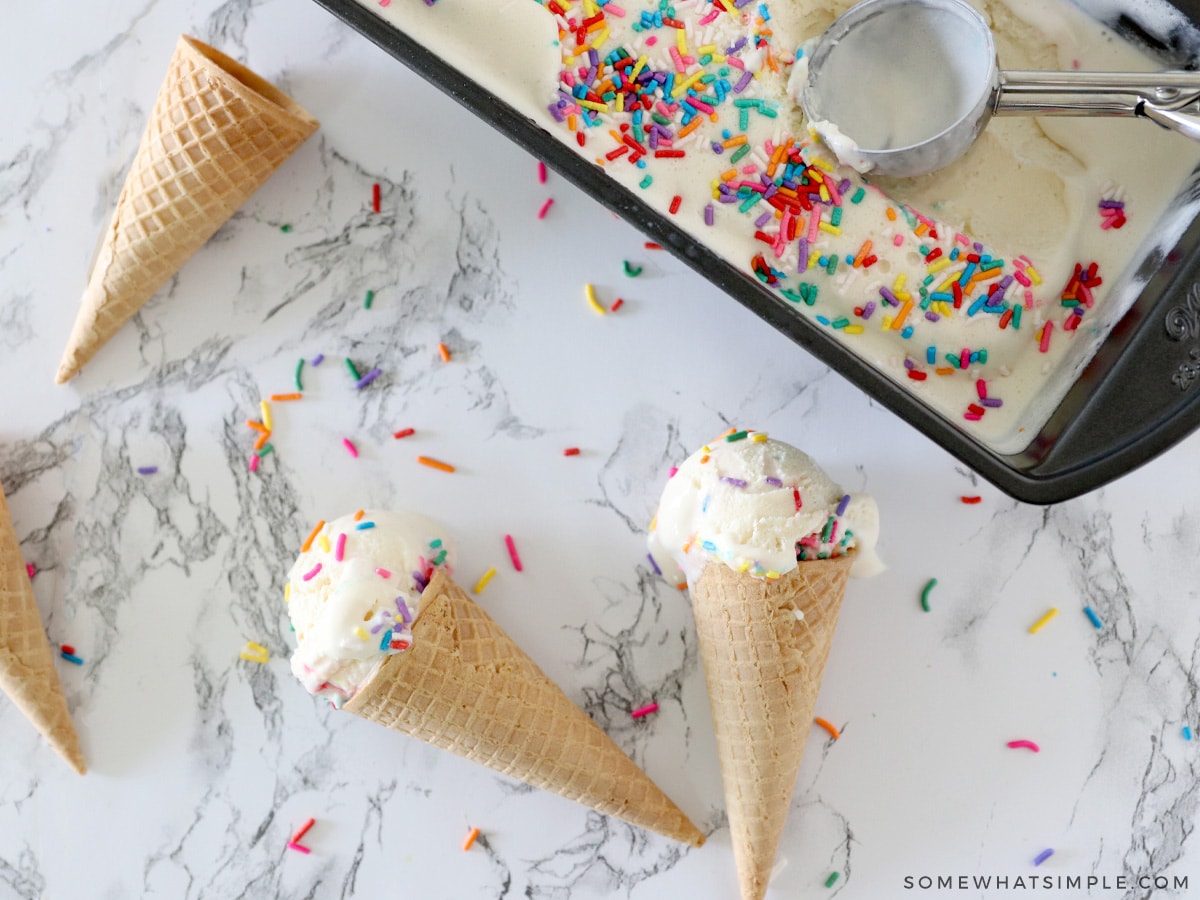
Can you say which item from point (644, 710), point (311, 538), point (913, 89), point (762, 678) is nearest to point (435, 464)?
point (311, 538)

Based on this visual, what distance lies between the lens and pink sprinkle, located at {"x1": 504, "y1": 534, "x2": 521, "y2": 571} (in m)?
1.91

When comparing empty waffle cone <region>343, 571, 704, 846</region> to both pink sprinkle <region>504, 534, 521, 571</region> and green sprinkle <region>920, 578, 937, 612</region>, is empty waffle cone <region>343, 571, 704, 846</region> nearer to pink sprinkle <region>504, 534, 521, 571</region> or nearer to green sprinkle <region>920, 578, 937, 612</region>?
pink sprinkle <region>504, 534, 521, 571</region>

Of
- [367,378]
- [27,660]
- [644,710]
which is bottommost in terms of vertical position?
[27,660]

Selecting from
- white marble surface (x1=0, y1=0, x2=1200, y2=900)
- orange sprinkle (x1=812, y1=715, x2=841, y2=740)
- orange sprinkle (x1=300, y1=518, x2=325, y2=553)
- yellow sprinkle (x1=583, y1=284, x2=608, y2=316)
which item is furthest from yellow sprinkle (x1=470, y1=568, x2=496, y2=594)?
orange sprinkle (x1=812, y1=715, x2=841, y2=740)

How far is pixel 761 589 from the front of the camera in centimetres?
165

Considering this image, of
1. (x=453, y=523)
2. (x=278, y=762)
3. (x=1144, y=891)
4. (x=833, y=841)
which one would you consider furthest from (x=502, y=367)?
(x=1144, y=891)

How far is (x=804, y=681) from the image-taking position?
172 centimetres

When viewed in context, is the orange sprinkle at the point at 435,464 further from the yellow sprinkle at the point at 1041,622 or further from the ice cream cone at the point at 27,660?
the yellow sprinkle at the point at 1041,622

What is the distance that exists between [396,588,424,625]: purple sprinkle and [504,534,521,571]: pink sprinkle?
11.2 inches

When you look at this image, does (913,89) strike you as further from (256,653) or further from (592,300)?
(256,653)

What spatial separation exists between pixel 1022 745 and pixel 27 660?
1.88m

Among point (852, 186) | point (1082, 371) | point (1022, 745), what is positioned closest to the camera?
point (1082, 371)

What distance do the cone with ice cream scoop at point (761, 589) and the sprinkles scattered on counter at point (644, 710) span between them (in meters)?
0.14

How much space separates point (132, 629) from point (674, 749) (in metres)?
1.09
